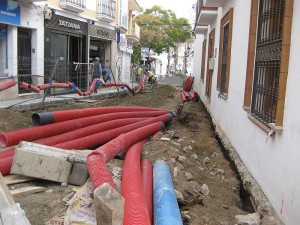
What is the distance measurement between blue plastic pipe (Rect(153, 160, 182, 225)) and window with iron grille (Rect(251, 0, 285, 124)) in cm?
146

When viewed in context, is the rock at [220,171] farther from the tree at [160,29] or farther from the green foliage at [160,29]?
the green foliage at [160,29]

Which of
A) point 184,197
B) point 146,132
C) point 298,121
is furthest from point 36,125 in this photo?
point 298,121

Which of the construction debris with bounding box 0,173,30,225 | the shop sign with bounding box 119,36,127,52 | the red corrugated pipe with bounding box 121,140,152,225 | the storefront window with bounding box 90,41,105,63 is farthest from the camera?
the shop sign with bounding box 119,36,127,52

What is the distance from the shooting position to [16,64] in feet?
44.3

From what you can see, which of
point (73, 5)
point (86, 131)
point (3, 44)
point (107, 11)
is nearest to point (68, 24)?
point (73, 5)

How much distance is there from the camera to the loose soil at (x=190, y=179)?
4.15 meters

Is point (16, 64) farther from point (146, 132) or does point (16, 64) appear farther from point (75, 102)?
point (146, 132)

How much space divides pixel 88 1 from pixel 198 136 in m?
13.2

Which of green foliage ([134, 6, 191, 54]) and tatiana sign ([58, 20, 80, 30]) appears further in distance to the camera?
green foliage ([134, 6, 191, 54])

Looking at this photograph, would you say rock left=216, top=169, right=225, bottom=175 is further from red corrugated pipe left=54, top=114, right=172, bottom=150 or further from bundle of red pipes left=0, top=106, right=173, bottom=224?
red corrugated pipe left=54, top=114, right=172, bottom=150

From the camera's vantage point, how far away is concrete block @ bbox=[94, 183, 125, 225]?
8.67 ft

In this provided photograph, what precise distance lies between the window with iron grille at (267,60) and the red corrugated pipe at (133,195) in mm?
1755

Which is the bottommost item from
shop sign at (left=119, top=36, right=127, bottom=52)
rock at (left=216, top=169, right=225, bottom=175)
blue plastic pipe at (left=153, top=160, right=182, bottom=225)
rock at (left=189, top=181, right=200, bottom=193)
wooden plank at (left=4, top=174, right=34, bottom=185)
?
rock at (left=216, top=169, right=225, bottom=175)

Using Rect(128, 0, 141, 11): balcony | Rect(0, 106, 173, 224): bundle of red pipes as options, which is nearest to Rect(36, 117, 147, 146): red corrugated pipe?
Rect(0, 106, 173, 224): bundle of red pipes
